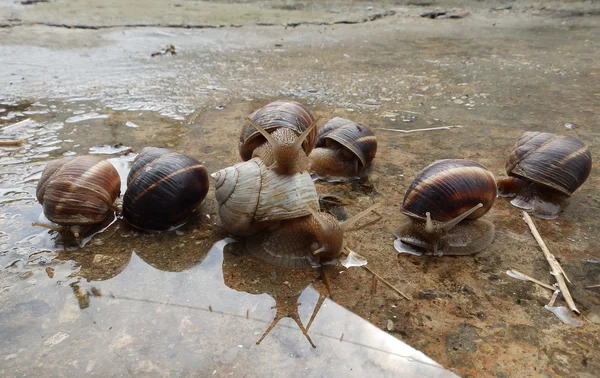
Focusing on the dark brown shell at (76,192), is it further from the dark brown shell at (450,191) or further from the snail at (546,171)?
the snail at (546,171)

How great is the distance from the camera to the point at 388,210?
2717mm

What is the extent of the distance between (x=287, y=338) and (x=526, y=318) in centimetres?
103

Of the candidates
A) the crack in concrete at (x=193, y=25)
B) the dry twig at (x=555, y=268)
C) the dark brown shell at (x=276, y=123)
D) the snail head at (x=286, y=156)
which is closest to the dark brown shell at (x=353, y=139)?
the dark brown shell at (x=276, y=123)

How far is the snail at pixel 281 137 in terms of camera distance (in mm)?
2443

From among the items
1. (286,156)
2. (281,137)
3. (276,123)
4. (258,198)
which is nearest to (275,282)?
(258,198)

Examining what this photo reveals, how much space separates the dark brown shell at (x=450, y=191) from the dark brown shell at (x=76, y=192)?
1.69m

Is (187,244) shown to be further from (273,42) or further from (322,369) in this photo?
(273,42)

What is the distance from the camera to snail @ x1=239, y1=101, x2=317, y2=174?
8.02ft

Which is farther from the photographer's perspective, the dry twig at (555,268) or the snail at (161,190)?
the snail at (161,190)

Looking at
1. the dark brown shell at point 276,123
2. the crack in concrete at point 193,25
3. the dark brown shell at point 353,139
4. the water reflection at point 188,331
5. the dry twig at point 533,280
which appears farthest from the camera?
the crack in concrete at point 193,25

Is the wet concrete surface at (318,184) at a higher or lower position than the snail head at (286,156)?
lower

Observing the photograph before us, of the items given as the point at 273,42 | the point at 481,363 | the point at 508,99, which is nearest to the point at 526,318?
the point at 481,363

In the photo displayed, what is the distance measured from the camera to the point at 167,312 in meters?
1.91

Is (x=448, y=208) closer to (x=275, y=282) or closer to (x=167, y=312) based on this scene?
(x=275, y=282)
